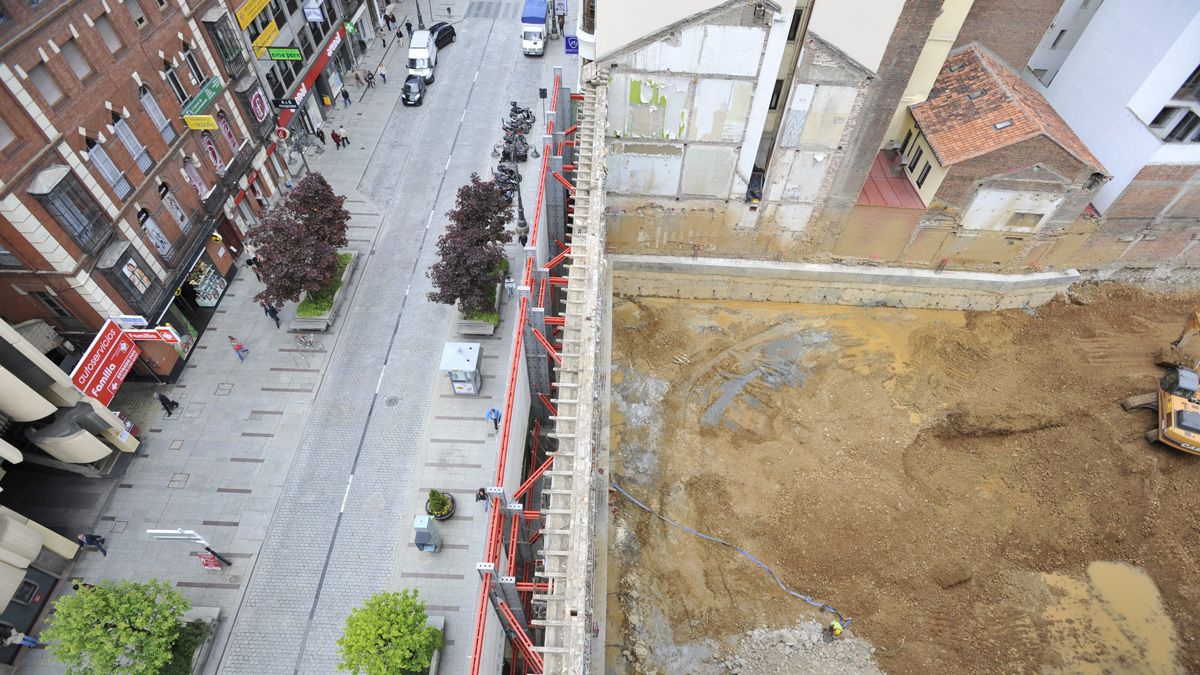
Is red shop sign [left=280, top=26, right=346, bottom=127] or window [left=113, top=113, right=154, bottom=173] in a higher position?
red shop sign [left=280, top=26, right=346, bottom=127]

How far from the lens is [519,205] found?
34.4 meters

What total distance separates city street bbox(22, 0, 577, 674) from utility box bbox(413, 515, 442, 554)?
16.5 inches

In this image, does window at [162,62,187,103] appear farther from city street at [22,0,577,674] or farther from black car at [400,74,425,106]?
black car at [400,74,425,106]

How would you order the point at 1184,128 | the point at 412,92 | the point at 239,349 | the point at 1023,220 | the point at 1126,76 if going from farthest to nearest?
the point at 412,92 < the point at 1023,220 < the point at 1126,76 < the point at 1184,128 < the point at 239,349

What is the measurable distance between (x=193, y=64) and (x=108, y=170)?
7.96 metres

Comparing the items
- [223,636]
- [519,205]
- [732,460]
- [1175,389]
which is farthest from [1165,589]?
[223,636]

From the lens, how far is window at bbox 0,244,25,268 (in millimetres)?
22109

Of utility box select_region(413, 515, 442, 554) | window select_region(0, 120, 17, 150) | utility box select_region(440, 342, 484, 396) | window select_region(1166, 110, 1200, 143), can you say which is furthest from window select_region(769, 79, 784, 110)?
window select_region(0, 120, 17, 150)

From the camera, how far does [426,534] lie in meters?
22.6

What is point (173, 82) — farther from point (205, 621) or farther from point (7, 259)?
point (205, 621)

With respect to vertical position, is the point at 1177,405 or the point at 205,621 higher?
the point at 1177,405

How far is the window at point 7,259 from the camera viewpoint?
72.5ft

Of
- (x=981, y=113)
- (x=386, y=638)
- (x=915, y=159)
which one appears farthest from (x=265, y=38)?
(x=981, y=113)

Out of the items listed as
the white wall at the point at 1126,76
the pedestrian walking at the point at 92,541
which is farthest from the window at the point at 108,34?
the white wall at the point at 1126,76
